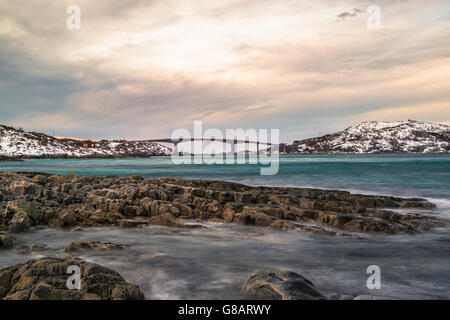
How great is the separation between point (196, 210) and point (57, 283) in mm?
10879

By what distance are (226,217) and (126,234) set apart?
16.7 ft

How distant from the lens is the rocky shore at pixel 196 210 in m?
13.7

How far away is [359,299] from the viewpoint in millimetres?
6180

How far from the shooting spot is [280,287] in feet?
20.0

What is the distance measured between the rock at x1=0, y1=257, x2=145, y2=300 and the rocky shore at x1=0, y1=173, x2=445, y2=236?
782 centimetres

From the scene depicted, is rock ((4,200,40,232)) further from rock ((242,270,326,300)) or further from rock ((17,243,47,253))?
rock ((242,270,326,300))

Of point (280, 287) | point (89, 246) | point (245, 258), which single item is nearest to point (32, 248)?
point (89, 246)

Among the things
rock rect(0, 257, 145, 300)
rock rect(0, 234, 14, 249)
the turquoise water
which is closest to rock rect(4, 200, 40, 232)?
rock rect(0, 234, 14, 249)

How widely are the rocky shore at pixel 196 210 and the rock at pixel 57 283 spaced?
7819 millimetres

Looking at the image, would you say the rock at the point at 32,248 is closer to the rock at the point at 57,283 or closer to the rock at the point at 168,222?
the rock at the point at 57,283

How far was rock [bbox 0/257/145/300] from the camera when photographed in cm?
546

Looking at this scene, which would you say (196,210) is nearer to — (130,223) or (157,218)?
(157,218)
